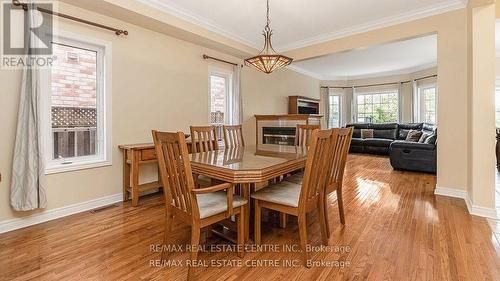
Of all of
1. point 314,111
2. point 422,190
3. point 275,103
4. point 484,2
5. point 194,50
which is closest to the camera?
point 484,2

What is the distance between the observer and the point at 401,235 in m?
2.22

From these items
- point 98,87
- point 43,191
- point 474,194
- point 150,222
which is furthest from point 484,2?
point 43,191

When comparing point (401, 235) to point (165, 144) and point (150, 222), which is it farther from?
point (150, 222)

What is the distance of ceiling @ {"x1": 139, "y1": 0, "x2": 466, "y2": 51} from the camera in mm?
3201

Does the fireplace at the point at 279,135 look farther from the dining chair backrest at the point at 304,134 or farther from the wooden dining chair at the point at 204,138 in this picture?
the wooden dining chair at the point at 204,138

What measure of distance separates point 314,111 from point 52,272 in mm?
7333

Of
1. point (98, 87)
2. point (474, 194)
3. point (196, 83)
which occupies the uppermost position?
point (196, 83)

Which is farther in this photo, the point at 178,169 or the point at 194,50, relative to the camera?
the point at 194,50

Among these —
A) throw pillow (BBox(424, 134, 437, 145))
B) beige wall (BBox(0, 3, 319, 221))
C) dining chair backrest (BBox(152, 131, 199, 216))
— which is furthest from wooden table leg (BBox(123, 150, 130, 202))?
throw pillow (BBox(424, 134, 437, 145))

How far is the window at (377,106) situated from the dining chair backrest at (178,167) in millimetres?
8244

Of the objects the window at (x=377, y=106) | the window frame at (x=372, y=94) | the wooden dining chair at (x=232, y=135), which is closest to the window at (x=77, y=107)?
the wooden dining chair at (x=232, y=135)

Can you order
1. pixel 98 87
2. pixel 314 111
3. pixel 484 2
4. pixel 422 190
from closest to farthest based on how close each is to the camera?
pixel 484 2, pixel 98 87, pixel 422 190, pixel 314 111

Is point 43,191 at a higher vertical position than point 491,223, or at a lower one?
higher

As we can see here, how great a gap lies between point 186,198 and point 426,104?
7.96m
